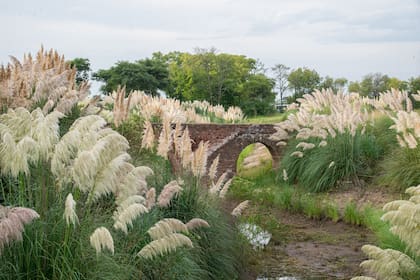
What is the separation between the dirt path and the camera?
25.3ft

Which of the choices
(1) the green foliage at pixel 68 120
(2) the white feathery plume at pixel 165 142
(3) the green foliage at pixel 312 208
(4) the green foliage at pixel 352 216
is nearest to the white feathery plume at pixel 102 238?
(2) the white feathery plume at pixel 165 142

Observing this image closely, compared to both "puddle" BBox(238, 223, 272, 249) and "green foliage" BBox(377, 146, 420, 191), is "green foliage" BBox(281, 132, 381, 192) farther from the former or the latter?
"puddle" BBox(238, 223, 272, 249)

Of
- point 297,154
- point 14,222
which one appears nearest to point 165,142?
point 14,222

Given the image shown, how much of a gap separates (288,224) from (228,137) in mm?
6044

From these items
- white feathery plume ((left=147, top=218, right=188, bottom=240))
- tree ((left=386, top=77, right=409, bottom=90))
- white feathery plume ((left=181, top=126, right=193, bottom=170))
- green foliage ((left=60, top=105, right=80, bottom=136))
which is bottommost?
white feathery plume ((left=147, top=218, right=188, bottom=240))

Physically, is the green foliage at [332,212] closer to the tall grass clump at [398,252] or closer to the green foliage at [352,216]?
the green foliage at [352,216]

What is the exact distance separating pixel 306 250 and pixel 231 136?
770 cm

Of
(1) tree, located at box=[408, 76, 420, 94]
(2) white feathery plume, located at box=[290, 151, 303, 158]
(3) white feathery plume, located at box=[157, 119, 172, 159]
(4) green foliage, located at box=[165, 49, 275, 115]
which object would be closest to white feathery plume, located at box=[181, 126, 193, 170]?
(3) white feathery plume, located at box=[157, 119, 172, 159]

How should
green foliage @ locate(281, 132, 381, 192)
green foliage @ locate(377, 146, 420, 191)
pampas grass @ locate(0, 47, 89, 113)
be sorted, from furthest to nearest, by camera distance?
green foliage @ locate(281, 132, 381, 192)
green foliage @ locate(377, 146, 420, 191)
pampas grass @ locate(0, 47, 89, 113)

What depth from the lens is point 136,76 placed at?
40875mm

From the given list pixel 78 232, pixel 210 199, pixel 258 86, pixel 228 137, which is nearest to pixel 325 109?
pixel 228 137

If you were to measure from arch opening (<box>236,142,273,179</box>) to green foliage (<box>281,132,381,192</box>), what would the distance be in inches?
122

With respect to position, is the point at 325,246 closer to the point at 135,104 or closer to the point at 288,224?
the point at 288,224

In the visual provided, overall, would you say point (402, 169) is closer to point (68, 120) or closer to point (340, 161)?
point (340, 161)
